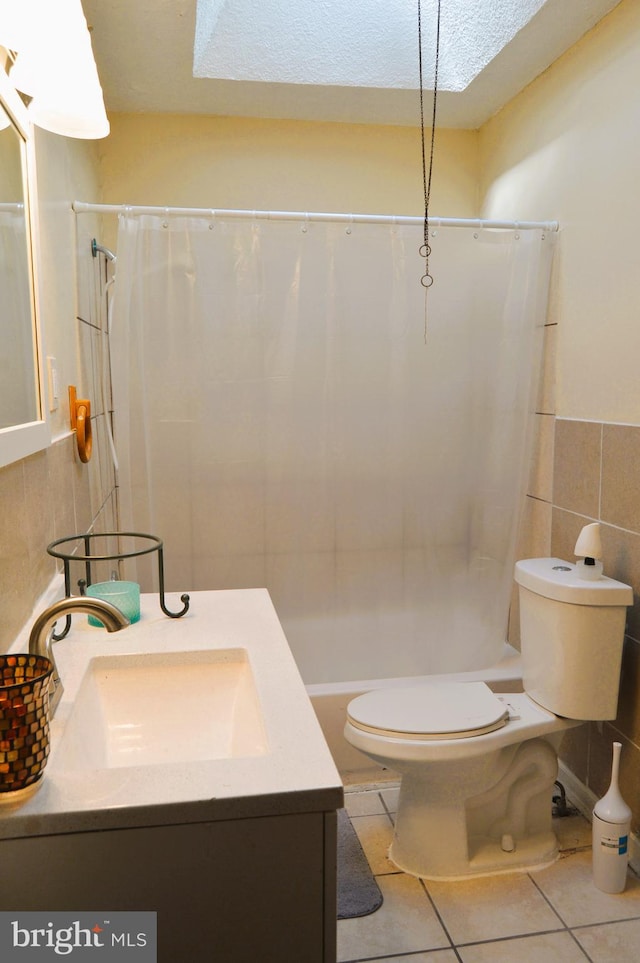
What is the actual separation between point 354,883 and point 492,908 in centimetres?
36

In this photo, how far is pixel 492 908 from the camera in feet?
5.96

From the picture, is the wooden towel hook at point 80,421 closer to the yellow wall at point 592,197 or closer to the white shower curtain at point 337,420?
the white shower curtain at point 337,420

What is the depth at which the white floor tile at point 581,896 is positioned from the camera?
178 cm

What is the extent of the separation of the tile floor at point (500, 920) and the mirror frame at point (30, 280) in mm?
1370

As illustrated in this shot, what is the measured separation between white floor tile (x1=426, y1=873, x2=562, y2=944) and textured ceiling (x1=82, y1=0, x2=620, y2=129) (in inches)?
98.2

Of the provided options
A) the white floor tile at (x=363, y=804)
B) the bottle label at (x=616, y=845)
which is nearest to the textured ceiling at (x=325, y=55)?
the bottle label at (x=616, y=845)

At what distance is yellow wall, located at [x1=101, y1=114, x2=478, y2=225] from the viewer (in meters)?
2.80

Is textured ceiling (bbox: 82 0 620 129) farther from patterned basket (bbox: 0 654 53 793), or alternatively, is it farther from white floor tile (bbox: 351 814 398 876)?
white floor tile (bbox: 351 814 398 876)

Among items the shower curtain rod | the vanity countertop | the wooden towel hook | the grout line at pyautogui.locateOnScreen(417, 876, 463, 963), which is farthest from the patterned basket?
the shower curtain rod

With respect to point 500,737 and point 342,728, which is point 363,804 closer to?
point 342,728

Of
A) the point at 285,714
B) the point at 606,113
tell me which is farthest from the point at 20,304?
the point at 606,113

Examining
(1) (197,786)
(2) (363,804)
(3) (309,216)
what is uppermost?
(3) (309,216)

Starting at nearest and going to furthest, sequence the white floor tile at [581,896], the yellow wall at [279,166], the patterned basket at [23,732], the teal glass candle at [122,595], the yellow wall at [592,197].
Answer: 1. the patterned basket at [23,732]
2. the teal glass candle at [122,595]
3. the white floor tile at [581,896]
4. the yellow wall at [592,197]
5. the yellow wall at [279,166]

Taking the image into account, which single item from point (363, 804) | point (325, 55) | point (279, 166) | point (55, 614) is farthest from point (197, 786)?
point (279, 166)
